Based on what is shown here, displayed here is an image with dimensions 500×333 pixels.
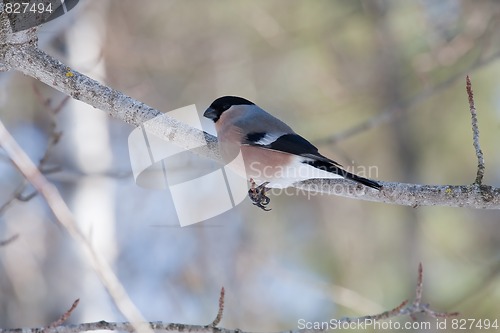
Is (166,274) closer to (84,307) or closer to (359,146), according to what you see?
(84,307)

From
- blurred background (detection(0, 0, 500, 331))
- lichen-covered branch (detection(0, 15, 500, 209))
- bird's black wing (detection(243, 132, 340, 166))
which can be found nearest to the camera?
lichen-covered branch (detection(0, 15, 500, 209))

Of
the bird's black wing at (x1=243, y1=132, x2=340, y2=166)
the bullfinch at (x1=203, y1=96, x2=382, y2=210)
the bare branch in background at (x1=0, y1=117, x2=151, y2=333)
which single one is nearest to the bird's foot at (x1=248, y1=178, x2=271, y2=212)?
the bullfinch at (x1=203, y1=96, x2=382, y2=210)

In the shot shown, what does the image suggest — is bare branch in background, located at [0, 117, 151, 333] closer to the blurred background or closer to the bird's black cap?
the bird's black cap

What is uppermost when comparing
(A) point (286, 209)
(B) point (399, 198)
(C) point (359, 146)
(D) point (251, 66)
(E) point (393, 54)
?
(D) point (251, 66)

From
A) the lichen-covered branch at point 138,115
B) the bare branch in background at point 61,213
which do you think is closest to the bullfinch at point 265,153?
the lichen-covered branch at point 138,115

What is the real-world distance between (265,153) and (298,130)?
3649 mm

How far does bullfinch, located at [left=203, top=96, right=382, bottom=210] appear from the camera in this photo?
2.96 meters

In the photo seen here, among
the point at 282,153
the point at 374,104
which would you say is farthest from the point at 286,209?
the point at 282,153

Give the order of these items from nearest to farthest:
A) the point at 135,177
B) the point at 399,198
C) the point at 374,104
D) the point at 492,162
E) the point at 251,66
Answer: the point at 399,198 → the point at 135,177 → the point at 492,162 → the point at 374,104 → the point at 251,66

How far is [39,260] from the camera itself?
5637mm

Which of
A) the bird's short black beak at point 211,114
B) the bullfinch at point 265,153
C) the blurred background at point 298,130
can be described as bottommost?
the bullfinch at point 265,153

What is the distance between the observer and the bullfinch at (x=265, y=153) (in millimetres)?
2960

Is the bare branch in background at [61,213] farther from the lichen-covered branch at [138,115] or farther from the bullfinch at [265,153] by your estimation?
the bullfinch at [265,153]

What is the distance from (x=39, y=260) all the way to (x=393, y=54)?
457 cm
